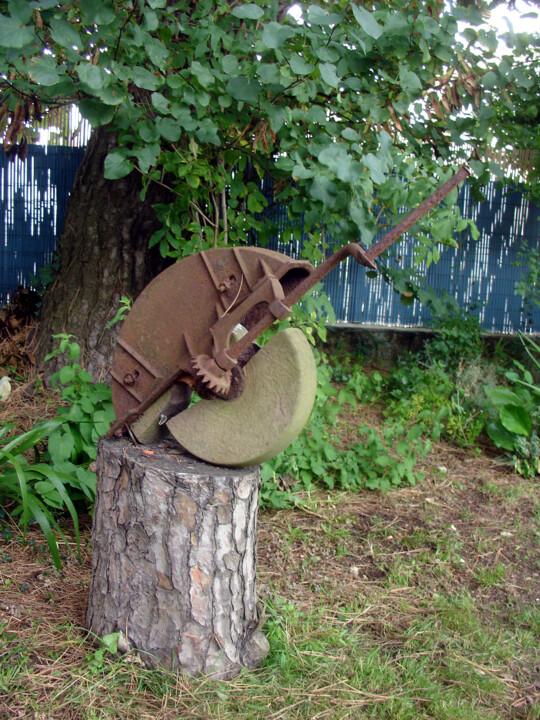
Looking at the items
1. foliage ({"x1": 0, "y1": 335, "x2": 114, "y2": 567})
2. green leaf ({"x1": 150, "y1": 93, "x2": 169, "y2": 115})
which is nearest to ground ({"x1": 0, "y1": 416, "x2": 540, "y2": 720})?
foliage ({"x1": 0, "y1": 335, "x2": 114, "y2": 567})

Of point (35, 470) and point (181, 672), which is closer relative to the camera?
point (181, 672)

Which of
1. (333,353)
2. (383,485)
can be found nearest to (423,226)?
(383,485)

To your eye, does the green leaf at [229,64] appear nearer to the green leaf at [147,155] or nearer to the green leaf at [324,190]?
the green leaf at [147,155]

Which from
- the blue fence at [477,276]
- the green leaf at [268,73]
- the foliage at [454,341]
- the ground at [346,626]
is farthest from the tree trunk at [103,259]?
the foliage at [454,341]

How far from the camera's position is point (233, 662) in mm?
2020

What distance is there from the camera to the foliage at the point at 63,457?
2.54 m

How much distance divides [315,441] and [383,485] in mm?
481

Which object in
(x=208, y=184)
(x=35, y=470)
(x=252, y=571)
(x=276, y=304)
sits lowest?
(x=252, y=571)

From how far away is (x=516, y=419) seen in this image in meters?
4.07

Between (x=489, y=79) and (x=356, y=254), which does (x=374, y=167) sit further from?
(x=489, y=79)

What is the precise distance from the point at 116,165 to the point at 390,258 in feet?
12.2

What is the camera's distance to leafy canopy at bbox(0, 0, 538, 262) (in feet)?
7.35

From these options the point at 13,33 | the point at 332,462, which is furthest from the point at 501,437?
the point at 13,33

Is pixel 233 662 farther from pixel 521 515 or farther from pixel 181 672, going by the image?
pixel 521 515
